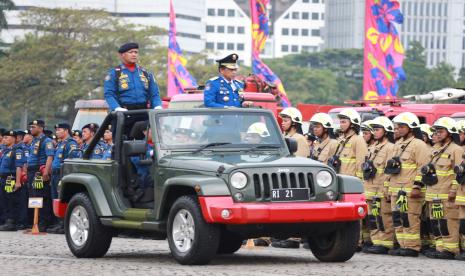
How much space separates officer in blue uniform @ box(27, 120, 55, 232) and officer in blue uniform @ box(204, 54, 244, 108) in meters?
8.21

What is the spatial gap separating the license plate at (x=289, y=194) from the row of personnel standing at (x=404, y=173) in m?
3.62

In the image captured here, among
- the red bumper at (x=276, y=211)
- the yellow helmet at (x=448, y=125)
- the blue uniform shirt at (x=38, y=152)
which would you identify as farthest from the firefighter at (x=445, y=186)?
the blue uniform shirt at (x=38, y=152)

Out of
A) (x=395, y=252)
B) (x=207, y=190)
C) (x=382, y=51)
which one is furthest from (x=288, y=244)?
(x=382, y=51)

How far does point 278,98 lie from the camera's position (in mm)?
34469

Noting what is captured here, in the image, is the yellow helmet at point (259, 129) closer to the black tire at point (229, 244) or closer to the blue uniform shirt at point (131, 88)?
the black tire at point (229, 244)

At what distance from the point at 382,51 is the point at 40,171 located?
1677cm

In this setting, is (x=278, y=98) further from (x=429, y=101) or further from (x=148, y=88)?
(x=148, y=88)

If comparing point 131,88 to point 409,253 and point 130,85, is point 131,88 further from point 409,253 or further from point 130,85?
point 409,253

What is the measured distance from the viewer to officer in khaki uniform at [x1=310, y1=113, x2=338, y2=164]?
68.0 ft

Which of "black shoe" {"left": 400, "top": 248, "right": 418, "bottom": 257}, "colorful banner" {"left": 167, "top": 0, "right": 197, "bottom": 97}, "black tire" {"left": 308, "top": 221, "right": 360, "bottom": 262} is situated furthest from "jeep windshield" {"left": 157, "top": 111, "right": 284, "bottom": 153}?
"colorful banner" {"left": 167, "top": 0, "right": 197, "bottom": 97}

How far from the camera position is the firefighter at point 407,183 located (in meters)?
19.2

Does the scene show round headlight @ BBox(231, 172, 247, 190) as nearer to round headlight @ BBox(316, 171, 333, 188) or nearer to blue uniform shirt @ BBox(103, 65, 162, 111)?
round headlight @ BBox(316, 171, 333, 188)

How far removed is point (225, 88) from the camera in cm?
1756

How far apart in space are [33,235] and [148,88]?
7469mm
